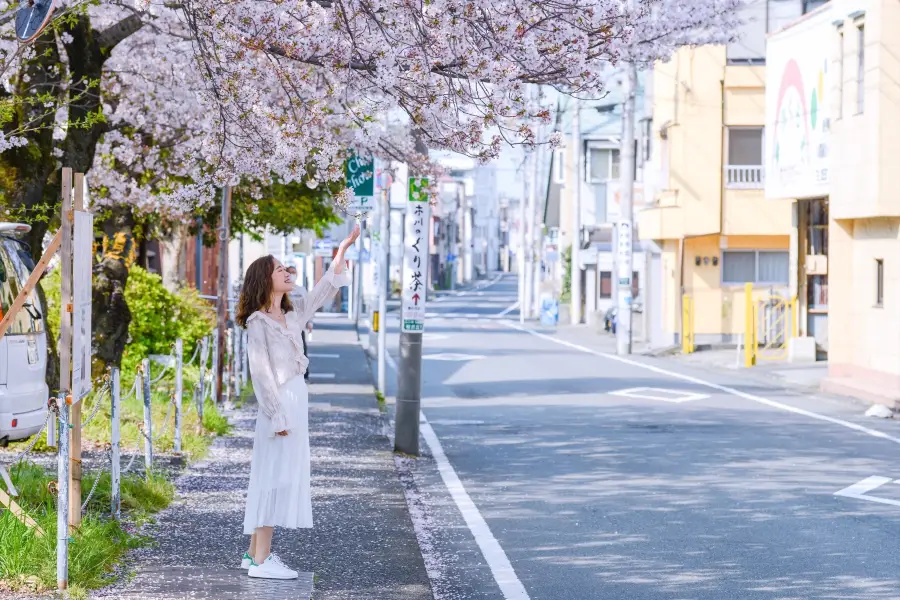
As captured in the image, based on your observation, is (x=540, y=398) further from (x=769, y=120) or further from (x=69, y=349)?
(x=69, y=349)

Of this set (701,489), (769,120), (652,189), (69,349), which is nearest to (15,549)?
(69,349)

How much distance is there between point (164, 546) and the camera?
8359 millimetres

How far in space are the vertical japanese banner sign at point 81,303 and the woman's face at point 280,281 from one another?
1017mm

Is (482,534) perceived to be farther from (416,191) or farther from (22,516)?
(416,191)

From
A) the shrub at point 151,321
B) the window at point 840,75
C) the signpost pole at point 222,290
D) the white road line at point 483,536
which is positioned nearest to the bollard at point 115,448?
the white road line at point 483,536

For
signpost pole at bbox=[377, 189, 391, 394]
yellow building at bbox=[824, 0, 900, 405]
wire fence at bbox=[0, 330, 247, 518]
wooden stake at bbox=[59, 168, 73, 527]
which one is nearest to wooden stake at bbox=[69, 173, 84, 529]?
wooden stake at bbox=[59, 168, 73, 527]

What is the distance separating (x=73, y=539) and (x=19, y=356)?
114 inches

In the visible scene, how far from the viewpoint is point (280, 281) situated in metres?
7.64

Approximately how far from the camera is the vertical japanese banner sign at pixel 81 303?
7.00 metres

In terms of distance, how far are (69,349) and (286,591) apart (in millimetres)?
1734

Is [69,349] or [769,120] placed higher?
[769,120]

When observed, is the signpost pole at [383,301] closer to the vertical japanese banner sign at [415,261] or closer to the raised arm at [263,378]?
the vertical japanese banner sign at [415,261]

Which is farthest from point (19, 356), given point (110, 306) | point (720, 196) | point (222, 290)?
point (720, 196)

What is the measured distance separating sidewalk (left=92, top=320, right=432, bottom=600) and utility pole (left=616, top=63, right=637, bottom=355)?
63.0 ft
